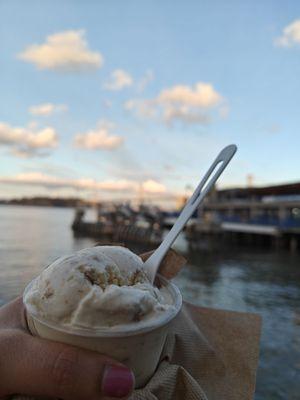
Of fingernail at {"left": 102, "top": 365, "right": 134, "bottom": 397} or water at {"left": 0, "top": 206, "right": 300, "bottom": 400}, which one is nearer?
fingernail at {"left": 102, "top": 365, "right": 134, "bottom": 397}

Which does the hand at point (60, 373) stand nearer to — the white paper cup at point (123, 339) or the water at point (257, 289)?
the white paper cup at point (123, 339)

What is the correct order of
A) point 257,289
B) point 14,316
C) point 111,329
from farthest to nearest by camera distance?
point 257,289 < point 14,316 < point 111,329

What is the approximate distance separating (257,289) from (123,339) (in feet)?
46.2

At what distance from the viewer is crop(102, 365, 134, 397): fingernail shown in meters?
0.84

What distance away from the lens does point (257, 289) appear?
13680 millimetres

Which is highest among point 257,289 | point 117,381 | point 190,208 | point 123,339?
point 190,208

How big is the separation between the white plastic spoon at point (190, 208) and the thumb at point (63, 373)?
1.27 feet

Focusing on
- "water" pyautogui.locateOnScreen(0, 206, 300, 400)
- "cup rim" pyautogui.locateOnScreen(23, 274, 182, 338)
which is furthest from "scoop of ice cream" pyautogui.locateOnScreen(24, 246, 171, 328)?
"water" pyautogui.locateOnScreen(0, 206, 300, 400)

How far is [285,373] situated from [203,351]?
5.71 meters

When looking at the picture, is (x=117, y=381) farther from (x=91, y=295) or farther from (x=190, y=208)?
(x=190, y=208)

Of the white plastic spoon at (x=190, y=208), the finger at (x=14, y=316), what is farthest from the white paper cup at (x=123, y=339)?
the white plastic spoon at (x=190, y=208)

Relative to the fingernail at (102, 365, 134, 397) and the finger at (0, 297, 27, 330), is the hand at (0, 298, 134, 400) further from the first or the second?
the finger at (0, 297, 27, 330)

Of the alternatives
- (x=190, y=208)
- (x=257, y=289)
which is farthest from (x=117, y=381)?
(x=257, y=289)

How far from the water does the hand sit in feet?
17.2
